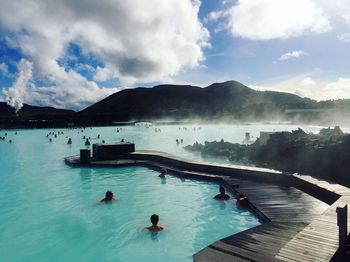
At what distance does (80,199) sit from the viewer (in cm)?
1529

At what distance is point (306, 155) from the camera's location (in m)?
20.5

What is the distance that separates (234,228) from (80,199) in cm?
807

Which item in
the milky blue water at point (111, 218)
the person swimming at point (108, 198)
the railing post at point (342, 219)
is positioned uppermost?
the railing post at point (342, 219)

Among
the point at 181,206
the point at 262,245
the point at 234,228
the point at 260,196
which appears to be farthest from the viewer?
the point at 181,206

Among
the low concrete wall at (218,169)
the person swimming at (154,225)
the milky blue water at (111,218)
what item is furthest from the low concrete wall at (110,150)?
the person swimming at (154,225)

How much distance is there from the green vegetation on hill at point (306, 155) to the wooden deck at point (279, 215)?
18.2 feet

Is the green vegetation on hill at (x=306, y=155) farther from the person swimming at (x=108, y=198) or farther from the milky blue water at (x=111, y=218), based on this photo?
the person swimming at (x=108, y=198)

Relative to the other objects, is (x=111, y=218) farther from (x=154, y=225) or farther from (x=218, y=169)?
(x=218, y=169)

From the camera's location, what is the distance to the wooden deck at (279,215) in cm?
630

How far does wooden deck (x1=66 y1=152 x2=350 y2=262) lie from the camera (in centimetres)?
630

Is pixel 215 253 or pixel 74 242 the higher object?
pixel 215 253

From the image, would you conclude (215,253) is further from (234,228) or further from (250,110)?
(250,110)

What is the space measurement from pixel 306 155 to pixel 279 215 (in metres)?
12.1

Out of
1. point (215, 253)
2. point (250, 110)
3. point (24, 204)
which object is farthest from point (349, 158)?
point (250, 110)
